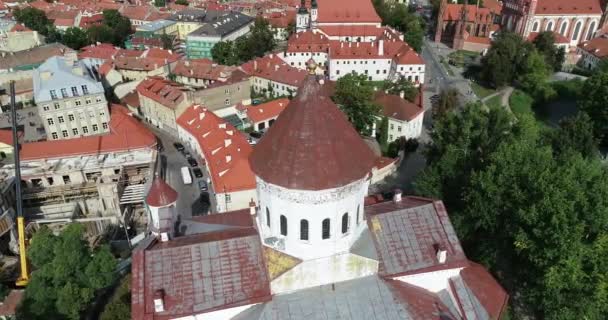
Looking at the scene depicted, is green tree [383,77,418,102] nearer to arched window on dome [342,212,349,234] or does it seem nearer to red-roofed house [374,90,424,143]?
red-roofed house [374,90,424,143]

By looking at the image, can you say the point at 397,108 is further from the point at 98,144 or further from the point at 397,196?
the point at 98,144

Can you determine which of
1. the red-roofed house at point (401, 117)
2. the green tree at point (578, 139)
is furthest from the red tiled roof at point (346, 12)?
the green tree at point (578, 139)

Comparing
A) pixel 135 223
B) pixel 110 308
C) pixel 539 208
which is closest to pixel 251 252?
pixel 110 308

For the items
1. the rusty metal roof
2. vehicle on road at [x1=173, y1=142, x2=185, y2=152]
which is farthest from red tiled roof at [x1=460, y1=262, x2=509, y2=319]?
vehicle on road at [x1=173, y1=142, x2=185, y2=152]

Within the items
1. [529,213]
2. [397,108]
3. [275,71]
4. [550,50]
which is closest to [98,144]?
[275,71]

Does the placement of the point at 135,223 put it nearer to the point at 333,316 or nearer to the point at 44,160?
the point at 44,160

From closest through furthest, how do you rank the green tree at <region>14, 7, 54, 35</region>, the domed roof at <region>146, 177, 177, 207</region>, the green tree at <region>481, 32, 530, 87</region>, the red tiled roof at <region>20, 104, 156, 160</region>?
1. the domed roof at <region>146, 177, 177, 207</region>
2. the red tiled roof at <region>20, 104, 156, 160</region>
3. the green tree at <region>481, 32, 530, 87</region>
4. the green tree at <region>14, 7, 54, 35</region>

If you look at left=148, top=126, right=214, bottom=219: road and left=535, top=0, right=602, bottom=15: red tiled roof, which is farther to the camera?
left=535, top=0, right=602, bottom=15: red tiled roof
